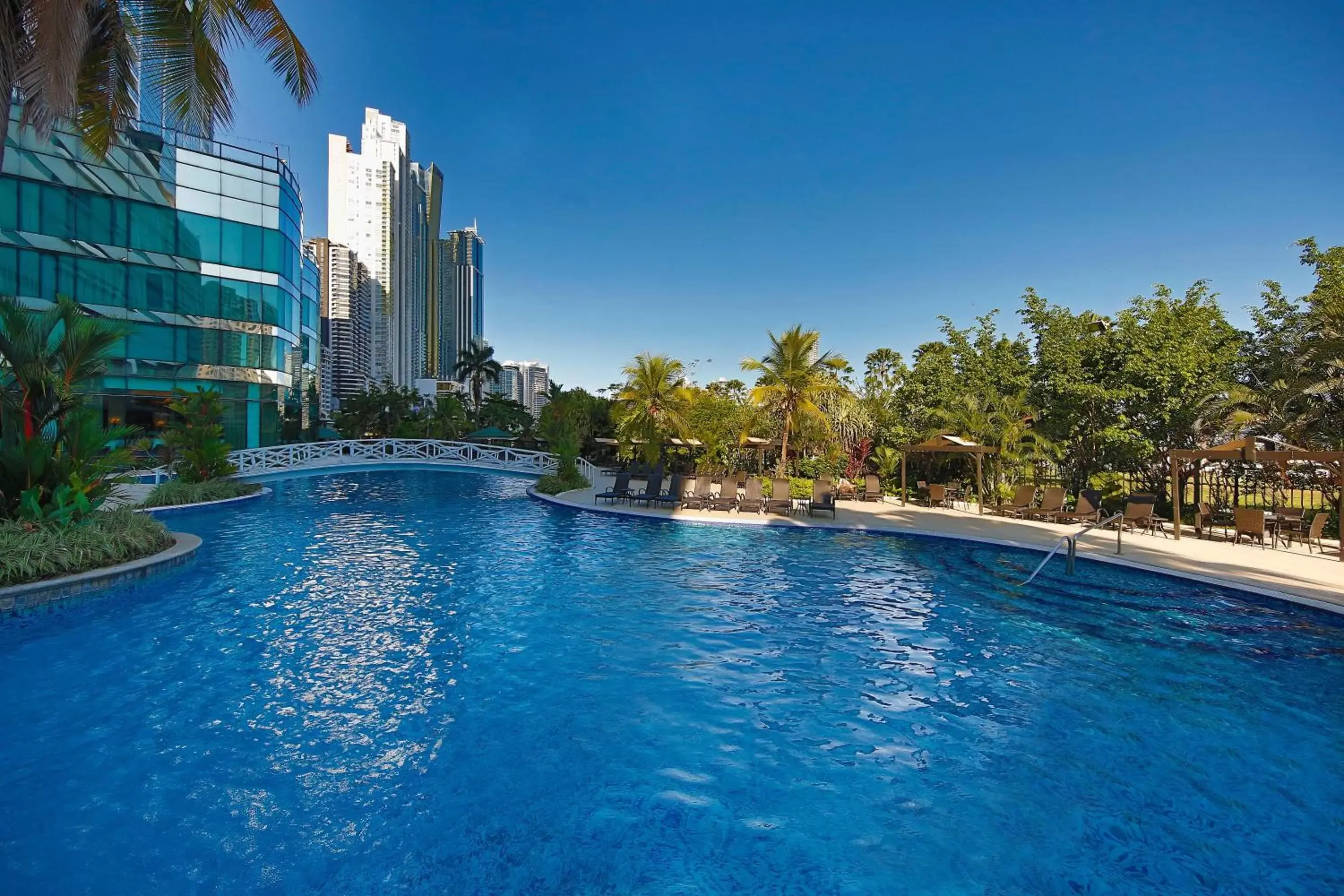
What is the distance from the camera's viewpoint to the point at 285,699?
536 centimetres

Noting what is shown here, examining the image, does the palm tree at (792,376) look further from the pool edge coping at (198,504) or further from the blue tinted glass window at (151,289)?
the blue tinted glass window at (151,289)

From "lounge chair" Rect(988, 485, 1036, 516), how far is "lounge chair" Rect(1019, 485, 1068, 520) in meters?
0.21

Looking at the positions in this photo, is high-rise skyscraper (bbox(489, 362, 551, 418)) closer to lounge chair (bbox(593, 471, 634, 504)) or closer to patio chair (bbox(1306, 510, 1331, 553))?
lounge chair (bbox(593, 471, 634, 504))

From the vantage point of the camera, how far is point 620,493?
59.7 ft

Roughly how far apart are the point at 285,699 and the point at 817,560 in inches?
347

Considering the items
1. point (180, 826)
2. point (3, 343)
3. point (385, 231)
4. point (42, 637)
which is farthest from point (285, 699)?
point (385, 231)

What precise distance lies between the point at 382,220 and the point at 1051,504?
112m

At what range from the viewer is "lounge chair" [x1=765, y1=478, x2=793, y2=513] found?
55.7ft

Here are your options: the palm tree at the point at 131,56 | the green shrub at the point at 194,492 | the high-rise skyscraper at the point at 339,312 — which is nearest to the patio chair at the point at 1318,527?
the palm tree at the point at 131,56

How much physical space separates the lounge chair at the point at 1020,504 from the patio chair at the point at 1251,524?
4.47 m

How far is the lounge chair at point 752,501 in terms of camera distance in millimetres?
17312

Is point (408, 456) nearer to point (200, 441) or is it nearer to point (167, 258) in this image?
point (200, 441)

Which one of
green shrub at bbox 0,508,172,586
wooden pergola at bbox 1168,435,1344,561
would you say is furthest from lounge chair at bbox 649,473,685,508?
wooden pergola at bbox 1168,435,1344,561

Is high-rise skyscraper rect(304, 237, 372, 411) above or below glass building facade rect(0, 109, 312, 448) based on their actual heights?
above
